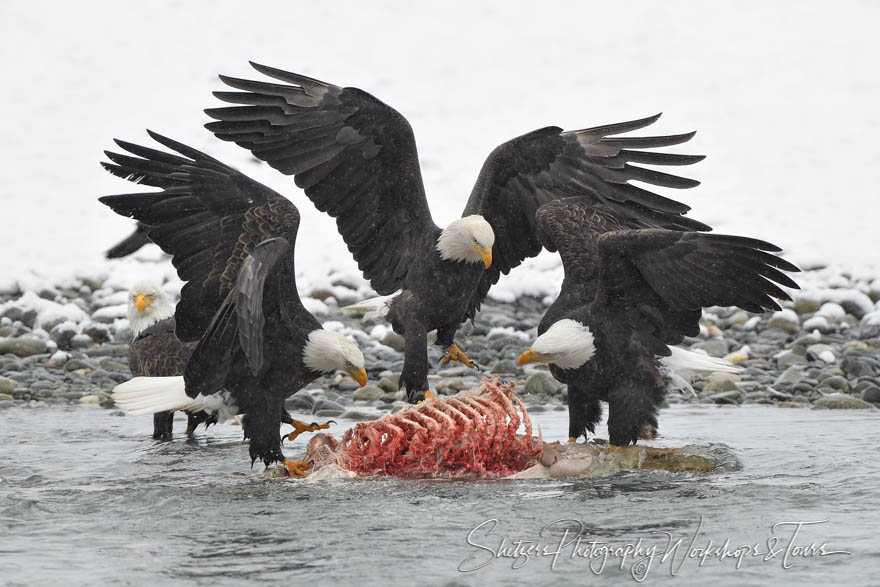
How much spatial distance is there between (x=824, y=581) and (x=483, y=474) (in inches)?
68.1

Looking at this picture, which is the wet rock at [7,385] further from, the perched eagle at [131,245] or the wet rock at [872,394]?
the wet rock at [872,394]

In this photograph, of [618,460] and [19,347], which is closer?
[618,460]

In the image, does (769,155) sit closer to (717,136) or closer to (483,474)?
(717,136)

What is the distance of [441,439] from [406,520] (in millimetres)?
622

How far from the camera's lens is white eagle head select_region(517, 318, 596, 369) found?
538 cm

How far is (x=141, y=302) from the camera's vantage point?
7328 mm

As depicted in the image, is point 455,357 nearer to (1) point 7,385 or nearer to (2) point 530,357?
(2) point 530,357

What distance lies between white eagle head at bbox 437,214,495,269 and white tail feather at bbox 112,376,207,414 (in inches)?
60.9

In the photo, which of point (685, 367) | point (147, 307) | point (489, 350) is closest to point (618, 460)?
point (685, 367)

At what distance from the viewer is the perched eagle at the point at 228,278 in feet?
17.5

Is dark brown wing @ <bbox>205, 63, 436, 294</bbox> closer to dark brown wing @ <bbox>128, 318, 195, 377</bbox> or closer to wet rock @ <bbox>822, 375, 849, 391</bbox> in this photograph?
dark brown wing @ <bbox>128, 318, 195, 377</bbox>

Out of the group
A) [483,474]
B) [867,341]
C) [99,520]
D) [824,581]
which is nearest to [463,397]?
[483,474]

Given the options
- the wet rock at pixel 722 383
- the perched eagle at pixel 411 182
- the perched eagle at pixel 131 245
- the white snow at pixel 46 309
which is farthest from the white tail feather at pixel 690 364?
the white snow at pixel 46 309

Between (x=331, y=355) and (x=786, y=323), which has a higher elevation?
(x=786, y=323)
